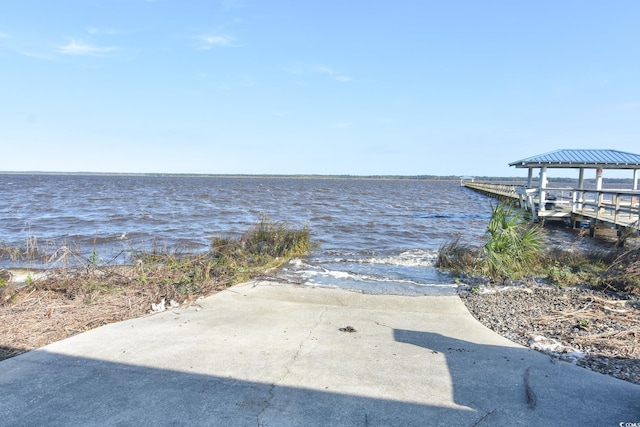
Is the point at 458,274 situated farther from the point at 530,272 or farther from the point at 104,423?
the point at 104,423

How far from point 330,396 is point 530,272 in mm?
7933

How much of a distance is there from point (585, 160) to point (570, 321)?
59.2 feet

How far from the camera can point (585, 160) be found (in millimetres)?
21391


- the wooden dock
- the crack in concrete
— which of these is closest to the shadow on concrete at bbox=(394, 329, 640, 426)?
the crack in concrete

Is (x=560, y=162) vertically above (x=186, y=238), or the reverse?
(x=560, y=162)

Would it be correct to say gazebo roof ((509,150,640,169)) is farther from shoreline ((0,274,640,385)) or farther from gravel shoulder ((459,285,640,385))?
shoreline ((0,274,640,385))

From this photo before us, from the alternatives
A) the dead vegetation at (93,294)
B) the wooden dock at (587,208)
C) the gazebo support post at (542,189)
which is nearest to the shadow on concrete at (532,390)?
the dead vegetation at (93,294)

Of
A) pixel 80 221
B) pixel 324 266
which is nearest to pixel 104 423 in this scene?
pixel 324 266

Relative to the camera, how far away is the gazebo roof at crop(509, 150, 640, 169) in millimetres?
20875

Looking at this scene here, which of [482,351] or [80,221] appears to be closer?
[482,351]

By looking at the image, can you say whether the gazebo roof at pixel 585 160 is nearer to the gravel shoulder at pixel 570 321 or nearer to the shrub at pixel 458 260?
the shrub at pixel 458 260

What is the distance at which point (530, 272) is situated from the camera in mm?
10336

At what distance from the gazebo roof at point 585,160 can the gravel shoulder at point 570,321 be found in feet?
49.3

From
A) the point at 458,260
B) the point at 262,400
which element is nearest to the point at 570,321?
the point at 262,400
